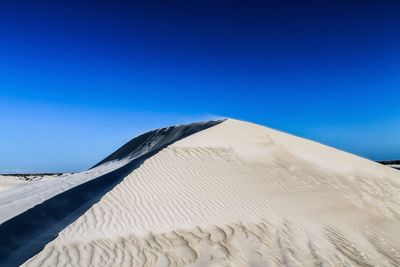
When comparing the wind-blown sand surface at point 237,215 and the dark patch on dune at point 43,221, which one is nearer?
the dark patch on dune at point 43,221

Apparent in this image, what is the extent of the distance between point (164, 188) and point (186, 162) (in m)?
2.96

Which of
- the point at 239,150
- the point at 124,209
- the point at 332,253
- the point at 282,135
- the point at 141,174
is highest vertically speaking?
the point at 282,135

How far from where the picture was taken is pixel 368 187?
14.3m

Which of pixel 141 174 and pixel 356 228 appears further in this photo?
pixel 141 174

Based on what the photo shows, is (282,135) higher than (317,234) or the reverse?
higher

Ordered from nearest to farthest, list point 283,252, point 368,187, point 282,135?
point 283,252
point 368,187
point 282,135

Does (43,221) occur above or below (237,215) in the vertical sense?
below

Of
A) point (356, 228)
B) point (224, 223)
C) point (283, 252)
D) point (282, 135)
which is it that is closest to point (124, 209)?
point (224, 223)

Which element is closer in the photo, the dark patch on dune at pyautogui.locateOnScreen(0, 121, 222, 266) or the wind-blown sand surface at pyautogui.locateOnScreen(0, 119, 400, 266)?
the dark patch on dune at pyautogui.locateOnScreen(0, 121, 222, 266)

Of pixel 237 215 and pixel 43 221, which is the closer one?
pixel 43 221

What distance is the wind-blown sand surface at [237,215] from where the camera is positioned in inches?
293

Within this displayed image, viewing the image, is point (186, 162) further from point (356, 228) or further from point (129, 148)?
point (129, 148)

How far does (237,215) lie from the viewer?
32.6 ft

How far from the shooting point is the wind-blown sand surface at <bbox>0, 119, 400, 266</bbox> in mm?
7445
